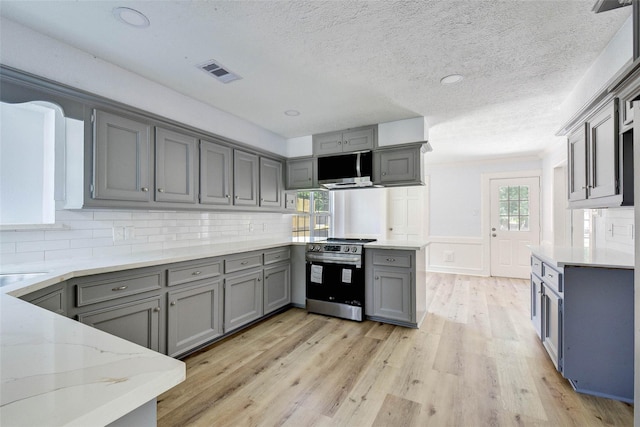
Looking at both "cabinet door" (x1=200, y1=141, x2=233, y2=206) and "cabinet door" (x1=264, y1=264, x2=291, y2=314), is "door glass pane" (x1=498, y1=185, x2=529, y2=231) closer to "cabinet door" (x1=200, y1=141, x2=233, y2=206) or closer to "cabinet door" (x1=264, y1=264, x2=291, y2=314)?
"cabinet door" (x1=264, y1=264, x2=291, y2=314)

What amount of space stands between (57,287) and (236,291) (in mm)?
1490

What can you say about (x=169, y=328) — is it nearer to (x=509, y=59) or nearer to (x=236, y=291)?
(x=236, y=291)

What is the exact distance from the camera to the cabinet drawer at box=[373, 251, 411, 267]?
3168mm

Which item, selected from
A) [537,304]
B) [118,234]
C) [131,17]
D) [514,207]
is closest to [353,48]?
[131,17]

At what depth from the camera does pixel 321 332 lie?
121 inches

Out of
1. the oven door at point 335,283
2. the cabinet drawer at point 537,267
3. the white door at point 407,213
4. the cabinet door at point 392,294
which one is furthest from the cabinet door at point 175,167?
the white door at point 407,213

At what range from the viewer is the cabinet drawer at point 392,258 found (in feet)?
10.4

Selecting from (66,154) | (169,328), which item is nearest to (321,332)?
(169,328)

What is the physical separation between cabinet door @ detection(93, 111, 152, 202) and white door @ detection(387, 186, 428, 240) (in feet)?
15.5

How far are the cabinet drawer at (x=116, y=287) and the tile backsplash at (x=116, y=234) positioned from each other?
18.9 inches

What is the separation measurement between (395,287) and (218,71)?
2679 mm

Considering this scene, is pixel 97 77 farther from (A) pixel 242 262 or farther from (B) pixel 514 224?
(B) pixel 514 224

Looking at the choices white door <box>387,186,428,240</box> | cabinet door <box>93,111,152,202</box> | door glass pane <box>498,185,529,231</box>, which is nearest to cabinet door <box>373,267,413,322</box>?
cabinet door <box>93,111,152,202</box>

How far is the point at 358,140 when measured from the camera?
3729mm
